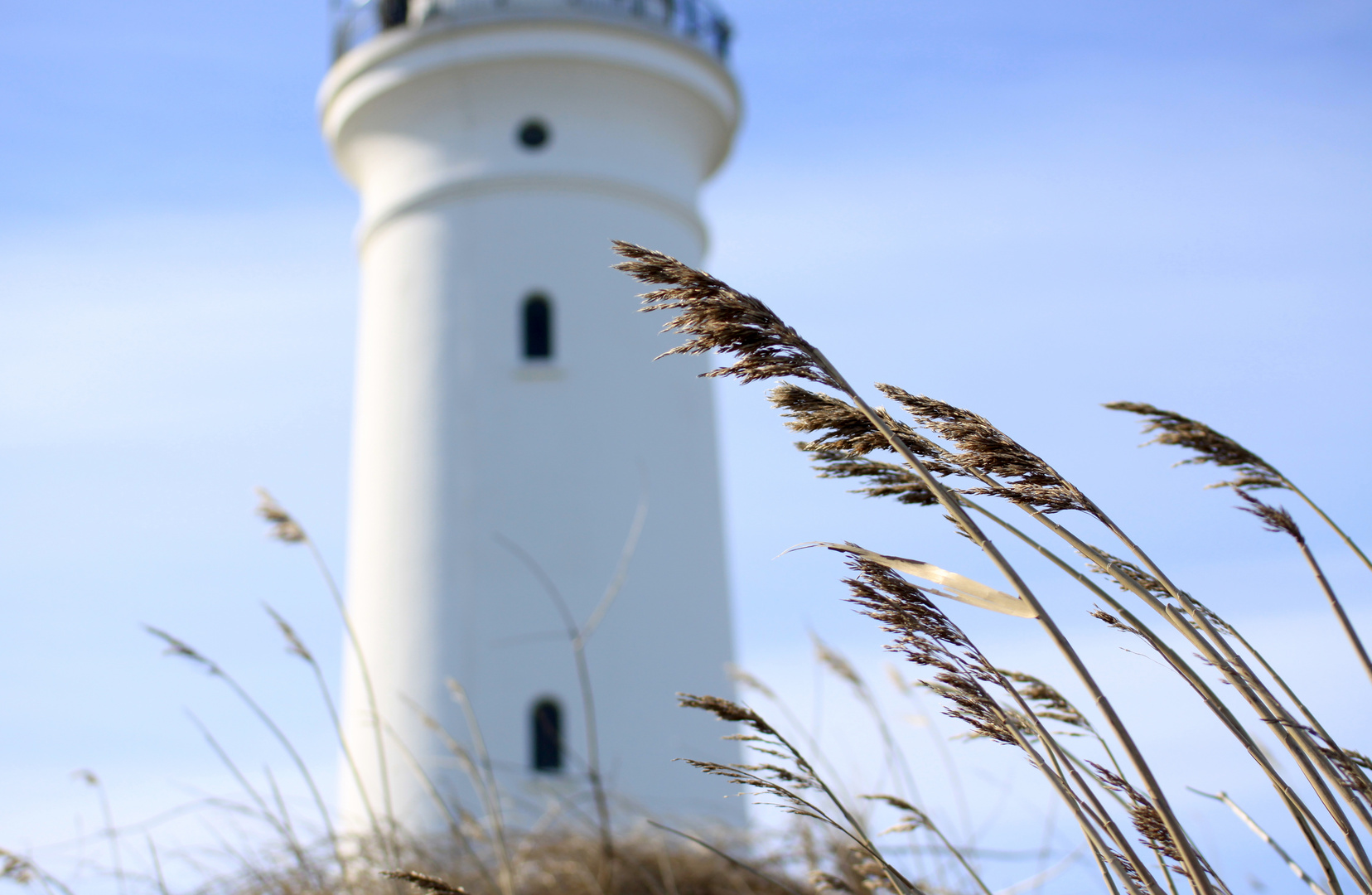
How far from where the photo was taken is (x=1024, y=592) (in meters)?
1.32

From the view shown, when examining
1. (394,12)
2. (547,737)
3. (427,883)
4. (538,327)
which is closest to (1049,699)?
(427,883)

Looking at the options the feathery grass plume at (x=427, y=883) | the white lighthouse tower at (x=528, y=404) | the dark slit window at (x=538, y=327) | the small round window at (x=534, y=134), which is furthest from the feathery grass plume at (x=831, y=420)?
the small round window at (x=534, y=134)

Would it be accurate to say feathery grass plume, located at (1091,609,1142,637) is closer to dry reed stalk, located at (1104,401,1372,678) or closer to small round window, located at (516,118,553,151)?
dry reed stalk, located at (1104,401,1372,678)

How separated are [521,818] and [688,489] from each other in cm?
278

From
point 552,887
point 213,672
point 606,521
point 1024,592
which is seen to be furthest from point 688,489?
point 1024,592

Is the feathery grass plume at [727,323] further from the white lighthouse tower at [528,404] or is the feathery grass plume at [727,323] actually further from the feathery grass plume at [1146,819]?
the white lighthouse tower at [528,404]

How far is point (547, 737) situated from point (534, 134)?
4.35 metres

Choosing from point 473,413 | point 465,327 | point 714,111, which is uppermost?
point 714,111

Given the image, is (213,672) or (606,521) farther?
(606,521)

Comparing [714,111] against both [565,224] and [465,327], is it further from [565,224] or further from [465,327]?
[465,327]

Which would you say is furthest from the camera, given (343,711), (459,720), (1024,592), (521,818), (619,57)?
(619,57)

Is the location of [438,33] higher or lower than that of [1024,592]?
higher

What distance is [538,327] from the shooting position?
934 centimetres

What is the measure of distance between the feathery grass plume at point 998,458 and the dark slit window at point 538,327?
784 centimetres
